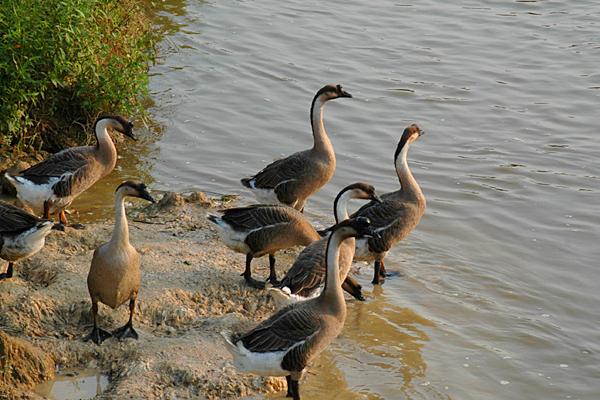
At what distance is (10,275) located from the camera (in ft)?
30.9

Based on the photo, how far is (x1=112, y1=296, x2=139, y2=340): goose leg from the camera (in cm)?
859

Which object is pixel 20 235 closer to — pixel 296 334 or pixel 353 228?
pixel 296 334

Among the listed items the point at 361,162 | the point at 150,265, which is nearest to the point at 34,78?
the point at 150,265

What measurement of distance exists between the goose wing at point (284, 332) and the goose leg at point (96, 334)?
135 centimetres

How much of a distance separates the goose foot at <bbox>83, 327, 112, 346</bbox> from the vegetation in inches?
158

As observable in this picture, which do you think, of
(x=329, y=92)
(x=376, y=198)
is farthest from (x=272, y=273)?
(x=329, y=92)

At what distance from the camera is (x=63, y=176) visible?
431 inches

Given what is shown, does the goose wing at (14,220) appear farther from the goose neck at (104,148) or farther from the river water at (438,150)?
the river water at (438,150)

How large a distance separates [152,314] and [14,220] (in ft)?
5.34

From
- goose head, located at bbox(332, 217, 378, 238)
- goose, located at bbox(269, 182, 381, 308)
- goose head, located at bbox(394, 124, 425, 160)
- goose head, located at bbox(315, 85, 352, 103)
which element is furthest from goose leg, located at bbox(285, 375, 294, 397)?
goose head, located at bbox(315, 85, 352, 103)

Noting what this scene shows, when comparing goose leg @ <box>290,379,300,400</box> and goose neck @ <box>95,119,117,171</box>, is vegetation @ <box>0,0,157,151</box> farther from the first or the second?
goose leg @ <box>290,379,300,400</box>

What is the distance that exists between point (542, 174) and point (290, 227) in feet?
18.4

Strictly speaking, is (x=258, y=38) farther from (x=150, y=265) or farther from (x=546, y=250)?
(x=150, y=265)

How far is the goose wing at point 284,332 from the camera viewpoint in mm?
8008
